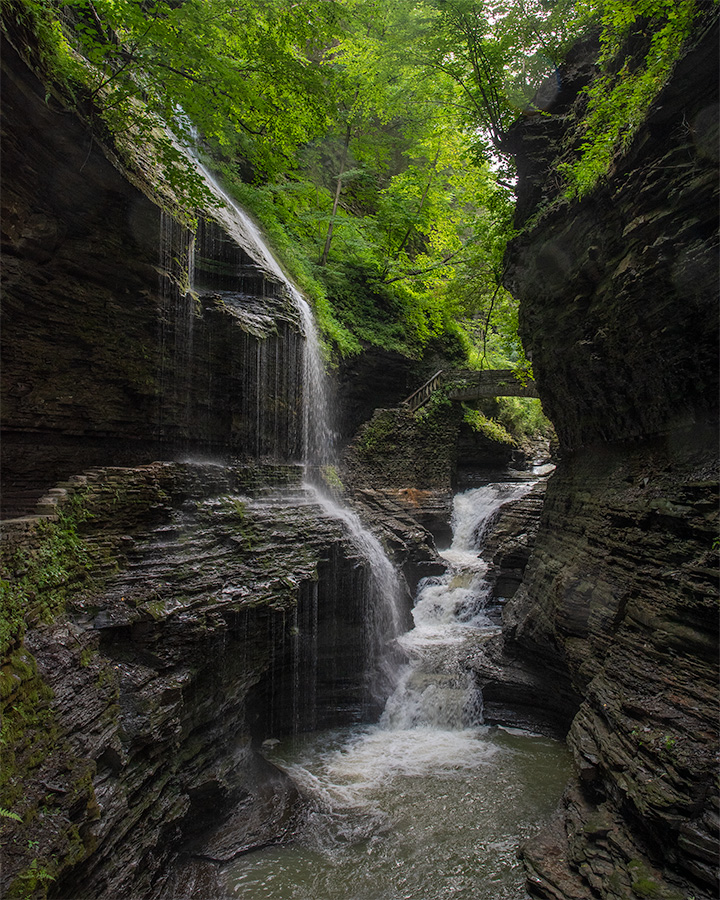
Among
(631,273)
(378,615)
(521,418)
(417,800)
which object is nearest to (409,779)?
(417,800)


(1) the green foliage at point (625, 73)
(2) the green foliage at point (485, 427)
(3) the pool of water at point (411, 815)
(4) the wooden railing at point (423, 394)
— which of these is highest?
(1) the green foliage at point (625, 73)

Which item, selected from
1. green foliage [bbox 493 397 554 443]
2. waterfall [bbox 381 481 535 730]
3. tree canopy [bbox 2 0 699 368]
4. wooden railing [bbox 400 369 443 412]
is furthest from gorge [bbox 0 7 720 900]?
green foliage [bbox 493 397 554 443]

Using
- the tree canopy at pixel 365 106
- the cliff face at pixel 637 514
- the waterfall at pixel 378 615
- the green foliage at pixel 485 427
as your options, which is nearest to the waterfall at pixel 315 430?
the waterfall at pixel 378 615

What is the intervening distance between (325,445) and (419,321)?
879 centimetres

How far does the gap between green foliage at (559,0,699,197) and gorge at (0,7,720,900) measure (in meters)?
0.38

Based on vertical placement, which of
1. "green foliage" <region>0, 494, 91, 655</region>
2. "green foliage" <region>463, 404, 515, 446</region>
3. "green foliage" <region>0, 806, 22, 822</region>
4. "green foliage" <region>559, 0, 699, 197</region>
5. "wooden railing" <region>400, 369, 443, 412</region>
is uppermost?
"green foliage" <region>559, 0, 699, 197</region>

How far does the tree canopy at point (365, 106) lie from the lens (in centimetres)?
696

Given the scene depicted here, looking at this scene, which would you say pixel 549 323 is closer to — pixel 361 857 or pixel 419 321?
pixel 361 857

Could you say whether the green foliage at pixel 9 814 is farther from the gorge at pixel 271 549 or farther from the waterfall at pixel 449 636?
the waterfall at pixel 449 636

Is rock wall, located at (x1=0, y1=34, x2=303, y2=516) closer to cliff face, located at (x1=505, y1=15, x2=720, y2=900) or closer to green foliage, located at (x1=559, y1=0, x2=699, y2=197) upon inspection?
cliff face, located at (x1=505, y1=15, x2=720, y2=900)

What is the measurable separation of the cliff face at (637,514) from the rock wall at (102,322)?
6985 mm

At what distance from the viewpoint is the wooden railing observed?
19641 millimetres

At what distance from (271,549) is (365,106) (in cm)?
1755

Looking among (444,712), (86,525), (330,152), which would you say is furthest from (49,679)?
(330,152)
